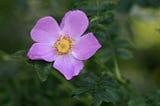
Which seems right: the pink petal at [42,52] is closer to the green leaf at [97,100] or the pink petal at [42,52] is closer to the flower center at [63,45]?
the flower center at [63,45]

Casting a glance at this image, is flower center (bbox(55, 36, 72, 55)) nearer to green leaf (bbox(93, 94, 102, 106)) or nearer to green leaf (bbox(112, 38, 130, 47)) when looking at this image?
green leaf (bbox(93, 94, 102, 106))

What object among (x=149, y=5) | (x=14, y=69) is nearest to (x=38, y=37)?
(x=14, y=69)

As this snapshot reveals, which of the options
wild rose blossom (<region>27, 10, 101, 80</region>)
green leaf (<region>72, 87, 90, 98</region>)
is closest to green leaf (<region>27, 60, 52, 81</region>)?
wild rose blossom (<region>27, 10, 101, 80</region>)

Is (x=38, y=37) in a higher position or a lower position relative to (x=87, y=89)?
higher

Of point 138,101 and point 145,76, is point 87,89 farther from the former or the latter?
point 145,76

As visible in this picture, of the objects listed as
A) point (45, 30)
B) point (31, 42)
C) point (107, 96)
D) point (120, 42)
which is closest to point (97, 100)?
point (107, 96)

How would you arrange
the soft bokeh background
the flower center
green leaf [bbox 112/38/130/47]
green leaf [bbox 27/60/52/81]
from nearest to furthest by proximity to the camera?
green leaf [bbox 27/60/52/81] < the flower center < green leaf [bbox 112/38/130/47] < the soft bokeh background
